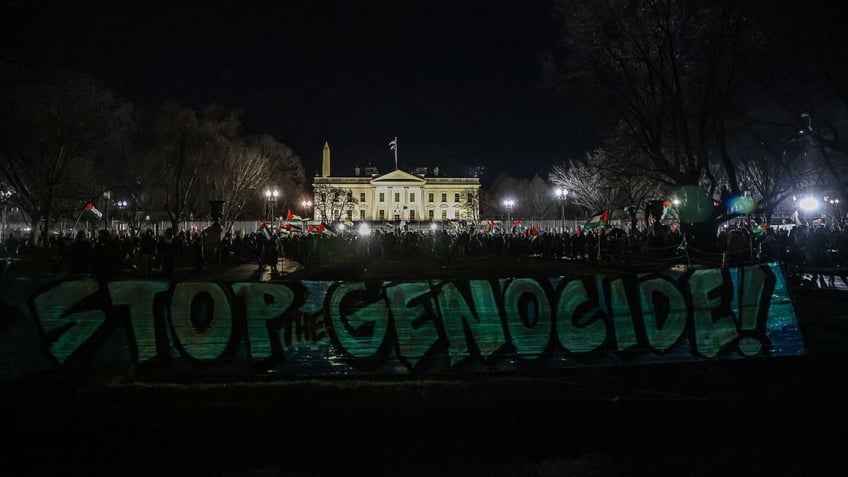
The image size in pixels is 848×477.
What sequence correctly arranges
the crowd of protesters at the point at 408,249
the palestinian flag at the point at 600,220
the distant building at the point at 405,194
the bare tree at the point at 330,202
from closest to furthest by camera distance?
the crowd of protesters at the point at 408,249 < the palestinian flag at the point at 600,220 < the bare tree at the point at 330,202 < the distant building at the point at 405,194

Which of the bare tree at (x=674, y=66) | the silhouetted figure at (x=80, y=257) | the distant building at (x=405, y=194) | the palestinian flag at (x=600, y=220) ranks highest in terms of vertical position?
the distant building at (x=405, y=194)

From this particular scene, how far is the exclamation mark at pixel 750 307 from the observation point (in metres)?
7.55

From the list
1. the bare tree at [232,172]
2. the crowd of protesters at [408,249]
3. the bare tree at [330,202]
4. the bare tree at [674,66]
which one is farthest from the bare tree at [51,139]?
the bare tree at [330,202]

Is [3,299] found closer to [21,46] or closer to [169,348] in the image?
[169,348]

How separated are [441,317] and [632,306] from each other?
2.54 metres

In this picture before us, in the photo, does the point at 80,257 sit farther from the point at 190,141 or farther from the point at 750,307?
the point at 190,141

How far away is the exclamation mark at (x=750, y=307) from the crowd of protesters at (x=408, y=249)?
10.2 meters

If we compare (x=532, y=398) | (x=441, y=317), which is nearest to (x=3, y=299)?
(x=441, y=317)

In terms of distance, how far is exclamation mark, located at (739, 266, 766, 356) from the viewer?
755 cm

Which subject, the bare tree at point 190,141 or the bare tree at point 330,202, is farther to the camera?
the bare tree at point 330,202

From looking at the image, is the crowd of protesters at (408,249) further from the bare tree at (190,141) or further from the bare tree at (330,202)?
the bare tree at (330,202)

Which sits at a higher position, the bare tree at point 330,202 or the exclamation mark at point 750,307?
the bare tree at point 330,202

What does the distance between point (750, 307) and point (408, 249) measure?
1028 inches

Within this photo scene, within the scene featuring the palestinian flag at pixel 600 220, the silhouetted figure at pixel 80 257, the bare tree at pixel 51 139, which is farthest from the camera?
the bare tree at pixel 51 139
